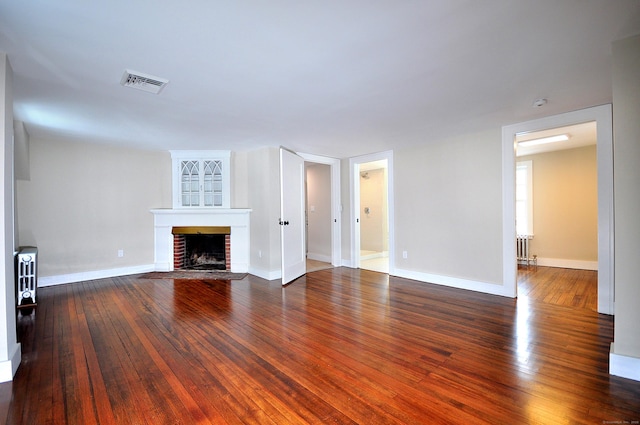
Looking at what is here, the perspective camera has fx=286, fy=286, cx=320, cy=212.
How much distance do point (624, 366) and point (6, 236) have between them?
4.42 metres

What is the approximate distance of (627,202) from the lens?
78.0 inches

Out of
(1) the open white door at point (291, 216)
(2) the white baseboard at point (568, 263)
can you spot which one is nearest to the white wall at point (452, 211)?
(1) the open white door at point (291, 216)

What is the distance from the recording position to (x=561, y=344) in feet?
7.99

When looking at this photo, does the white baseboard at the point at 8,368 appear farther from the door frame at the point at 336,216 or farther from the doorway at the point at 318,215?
the door frame at the point at 336,216

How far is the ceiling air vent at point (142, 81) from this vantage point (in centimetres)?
229

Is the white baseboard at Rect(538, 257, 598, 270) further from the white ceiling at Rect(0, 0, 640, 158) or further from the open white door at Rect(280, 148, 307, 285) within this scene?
the open white door at Rect(280, 148, 307, 285)

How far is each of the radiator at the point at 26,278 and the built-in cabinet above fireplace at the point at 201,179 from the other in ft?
7.04

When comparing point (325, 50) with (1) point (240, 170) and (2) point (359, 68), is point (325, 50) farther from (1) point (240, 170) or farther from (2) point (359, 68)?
(1) point (240, 170)

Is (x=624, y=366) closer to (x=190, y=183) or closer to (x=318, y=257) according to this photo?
(x=318, y=257)

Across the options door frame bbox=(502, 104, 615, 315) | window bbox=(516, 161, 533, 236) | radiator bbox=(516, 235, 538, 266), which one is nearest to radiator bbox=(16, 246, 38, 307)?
door frame bbox=(502, 104, 615, 315)

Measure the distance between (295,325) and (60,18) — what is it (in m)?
2.85

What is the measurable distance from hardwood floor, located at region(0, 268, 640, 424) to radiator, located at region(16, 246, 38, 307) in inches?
7.6

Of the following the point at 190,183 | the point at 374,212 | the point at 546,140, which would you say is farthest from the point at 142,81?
the point at 374,212

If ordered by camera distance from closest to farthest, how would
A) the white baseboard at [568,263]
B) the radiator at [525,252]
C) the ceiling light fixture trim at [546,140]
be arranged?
the ceiling light fixture trim at [546,140]
the white baseboard at [568,263]
the radiator at [525,252]
